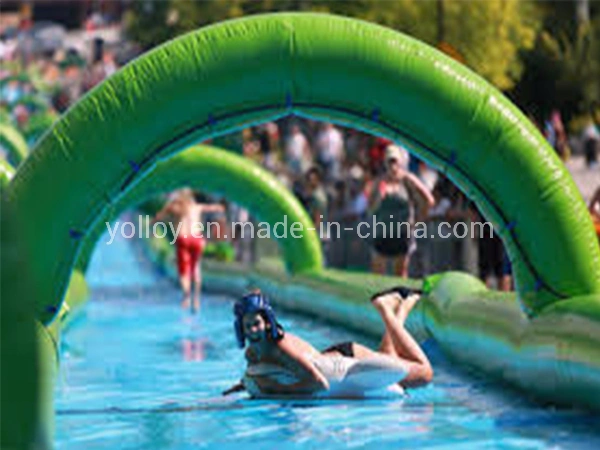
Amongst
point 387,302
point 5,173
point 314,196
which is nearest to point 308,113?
point 387,302

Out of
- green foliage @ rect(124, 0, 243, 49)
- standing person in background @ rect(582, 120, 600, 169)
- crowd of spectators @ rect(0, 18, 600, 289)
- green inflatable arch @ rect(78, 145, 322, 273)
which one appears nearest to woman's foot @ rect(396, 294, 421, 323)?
crowd of spectators @ rect(0, 18, 600, 289)

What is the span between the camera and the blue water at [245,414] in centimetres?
598

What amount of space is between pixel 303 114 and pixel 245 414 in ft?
5.54

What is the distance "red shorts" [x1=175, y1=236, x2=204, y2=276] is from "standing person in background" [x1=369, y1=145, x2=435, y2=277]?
3.42m

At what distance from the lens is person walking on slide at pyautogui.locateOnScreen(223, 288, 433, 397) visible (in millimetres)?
6680

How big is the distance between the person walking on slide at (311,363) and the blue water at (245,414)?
10cm

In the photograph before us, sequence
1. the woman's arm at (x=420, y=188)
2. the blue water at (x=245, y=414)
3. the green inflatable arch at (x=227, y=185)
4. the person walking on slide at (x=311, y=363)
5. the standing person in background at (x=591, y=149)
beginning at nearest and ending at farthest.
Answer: the blue water at (x=245, y=414) < the person walking on slide at (x=311, y=363) < the woman's arm at (x=420, y=188) < the green inflatable arch at (x=227, y=185) < the standing person in background at (x=591, y=149)

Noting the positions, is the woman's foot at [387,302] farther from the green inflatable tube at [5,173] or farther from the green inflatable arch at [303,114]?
the green inflatable tube at [5,173]

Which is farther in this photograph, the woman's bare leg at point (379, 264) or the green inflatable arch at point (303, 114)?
the woman's bare leg at point (379, 264)

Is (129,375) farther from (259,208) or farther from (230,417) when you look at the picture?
(259,208)

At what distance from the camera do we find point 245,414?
6785 mm

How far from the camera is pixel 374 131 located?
7160 mm

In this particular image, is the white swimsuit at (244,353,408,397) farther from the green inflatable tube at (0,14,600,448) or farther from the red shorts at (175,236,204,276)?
the red shorts at (175,236,204,276)

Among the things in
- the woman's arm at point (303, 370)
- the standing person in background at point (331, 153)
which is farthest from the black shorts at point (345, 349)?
the standing person in background at point (331, 153)
